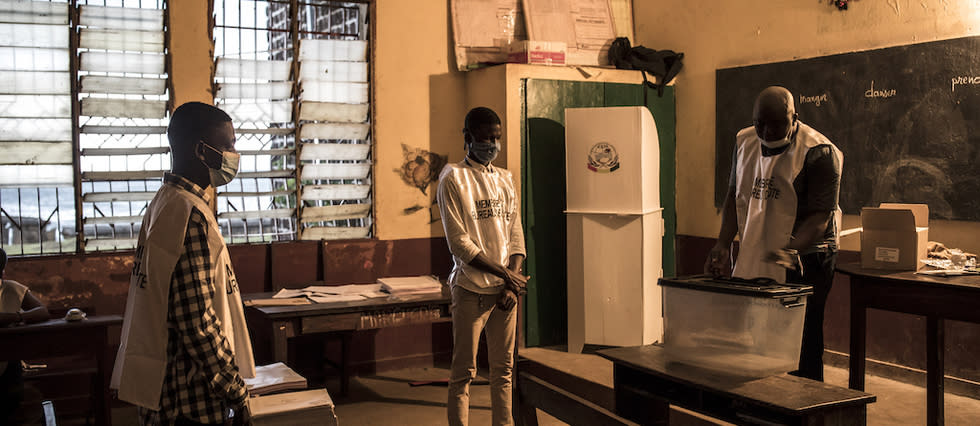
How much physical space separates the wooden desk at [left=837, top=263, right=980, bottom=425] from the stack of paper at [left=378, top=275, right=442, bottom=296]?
7.52ft

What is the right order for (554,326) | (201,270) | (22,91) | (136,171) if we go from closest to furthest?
(201,270)
(22,91)
(136,171)
(554,326)

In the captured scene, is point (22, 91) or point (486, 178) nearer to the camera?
point (486, 178)

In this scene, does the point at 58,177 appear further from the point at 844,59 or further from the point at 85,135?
the point at 844,59

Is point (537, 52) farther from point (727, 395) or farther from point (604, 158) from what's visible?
point (727, 395)

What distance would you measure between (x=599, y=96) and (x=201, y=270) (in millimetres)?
4063

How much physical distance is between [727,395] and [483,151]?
1.74 meters

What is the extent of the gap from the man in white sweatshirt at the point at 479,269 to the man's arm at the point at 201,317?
1.59 m

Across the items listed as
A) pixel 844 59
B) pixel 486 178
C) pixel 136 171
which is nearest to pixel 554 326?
pixel 486 178

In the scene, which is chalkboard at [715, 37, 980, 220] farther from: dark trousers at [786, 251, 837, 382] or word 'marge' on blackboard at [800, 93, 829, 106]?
dark trousers at [786, 251, 837, 382]

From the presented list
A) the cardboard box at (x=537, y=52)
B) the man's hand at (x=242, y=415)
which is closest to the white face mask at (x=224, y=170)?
the man's hand at (x=242, y=415)

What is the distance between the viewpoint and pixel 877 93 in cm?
475

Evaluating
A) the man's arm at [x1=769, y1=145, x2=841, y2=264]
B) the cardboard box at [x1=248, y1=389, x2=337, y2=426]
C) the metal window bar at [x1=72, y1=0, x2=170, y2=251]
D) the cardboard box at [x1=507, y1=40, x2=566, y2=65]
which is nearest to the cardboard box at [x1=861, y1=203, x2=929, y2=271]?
the man's arm at [x1=769, y1=145, x2=841, y2=264]

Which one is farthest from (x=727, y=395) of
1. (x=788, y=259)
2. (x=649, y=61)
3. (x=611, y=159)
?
(x=649, y=61)

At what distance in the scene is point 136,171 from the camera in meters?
4.71
